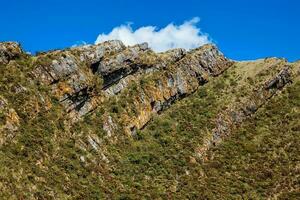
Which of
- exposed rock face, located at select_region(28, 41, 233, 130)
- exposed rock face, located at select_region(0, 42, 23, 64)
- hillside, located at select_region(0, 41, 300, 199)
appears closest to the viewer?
hillside, located at select_region(0, 41, 300, 199)

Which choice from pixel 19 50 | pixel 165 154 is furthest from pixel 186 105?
pixel 19 50

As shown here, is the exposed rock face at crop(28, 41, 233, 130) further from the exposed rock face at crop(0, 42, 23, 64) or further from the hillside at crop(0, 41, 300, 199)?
the exposed rock face at crop(0, 42, 23, 64)

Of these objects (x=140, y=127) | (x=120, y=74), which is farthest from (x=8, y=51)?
(x=140, y=127)

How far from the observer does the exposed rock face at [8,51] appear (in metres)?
97.9

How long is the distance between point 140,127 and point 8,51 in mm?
27882

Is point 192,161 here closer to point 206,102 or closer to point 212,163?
point 212,163

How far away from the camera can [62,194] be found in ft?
263

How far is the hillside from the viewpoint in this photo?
85.5m

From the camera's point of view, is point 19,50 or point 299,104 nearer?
point 19,50

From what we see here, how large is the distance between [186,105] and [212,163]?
18736 mm

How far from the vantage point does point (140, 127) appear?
4171 inches

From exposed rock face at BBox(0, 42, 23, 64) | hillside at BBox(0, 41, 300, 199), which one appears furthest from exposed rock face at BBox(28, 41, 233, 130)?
exposed rock face at BBox(0, 42, 23, 64)

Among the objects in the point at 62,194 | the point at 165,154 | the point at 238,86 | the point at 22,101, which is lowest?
the point at 62,194

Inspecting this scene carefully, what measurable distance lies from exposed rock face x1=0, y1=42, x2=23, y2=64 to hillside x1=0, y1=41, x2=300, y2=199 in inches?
7.5
